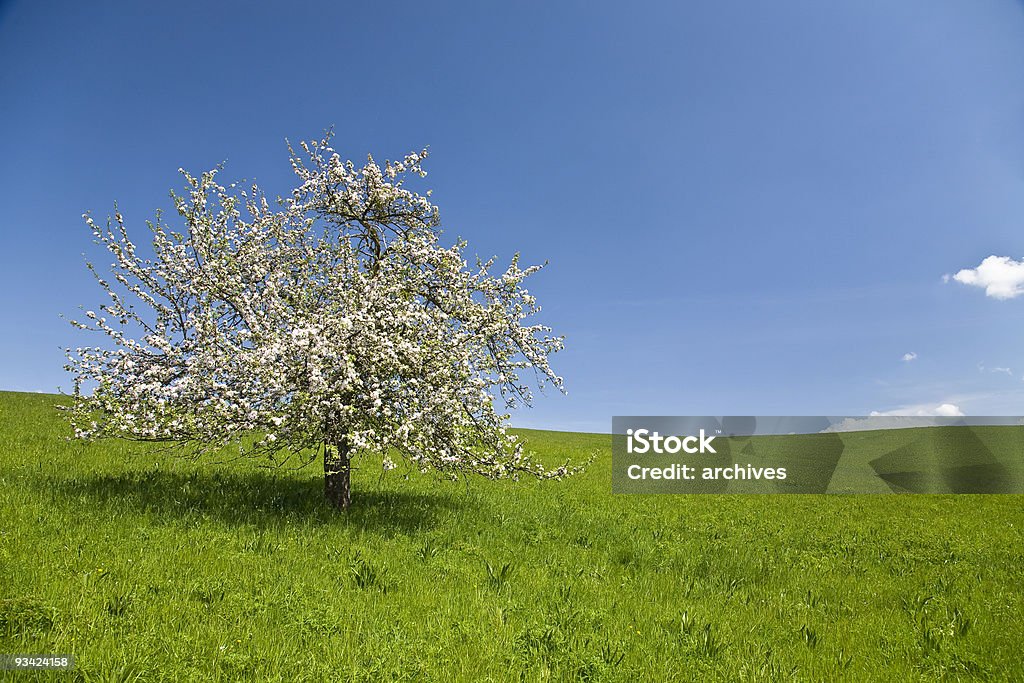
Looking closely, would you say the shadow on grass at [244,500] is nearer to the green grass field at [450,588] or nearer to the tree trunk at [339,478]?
the green grass field at [450,588]

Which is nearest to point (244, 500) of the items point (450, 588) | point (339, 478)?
point (339, 478)

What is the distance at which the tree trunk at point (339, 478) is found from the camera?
14734 millimetres

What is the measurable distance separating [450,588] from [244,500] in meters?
7.43

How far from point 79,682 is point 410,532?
25.6ft

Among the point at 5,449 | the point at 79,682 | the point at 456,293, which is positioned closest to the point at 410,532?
the point at 456,293

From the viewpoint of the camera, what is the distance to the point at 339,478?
15484mm

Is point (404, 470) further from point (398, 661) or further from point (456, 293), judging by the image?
point (398, 661)

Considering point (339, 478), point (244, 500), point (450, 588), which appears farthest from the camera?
point (339, 478)

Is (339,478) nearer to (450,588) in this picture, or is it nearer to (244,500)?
(244,500)

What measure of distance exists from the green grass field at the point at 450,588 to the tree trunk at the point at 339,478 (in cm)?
42

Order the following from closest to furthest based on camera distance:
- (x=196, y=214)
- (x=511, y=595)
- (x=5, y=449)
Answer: (x=511, y=595) → (x=196, y=214) → (x=5, y=449)

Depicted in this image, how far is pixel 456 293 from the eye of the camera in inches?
603

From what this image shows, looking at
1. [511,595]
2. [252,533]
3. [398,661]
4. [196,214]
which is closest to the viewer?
[398,661]

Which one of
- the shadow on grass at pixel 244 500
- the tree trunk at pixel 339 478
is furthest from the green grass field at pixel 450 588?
the tree trunk at pixel 339 478
